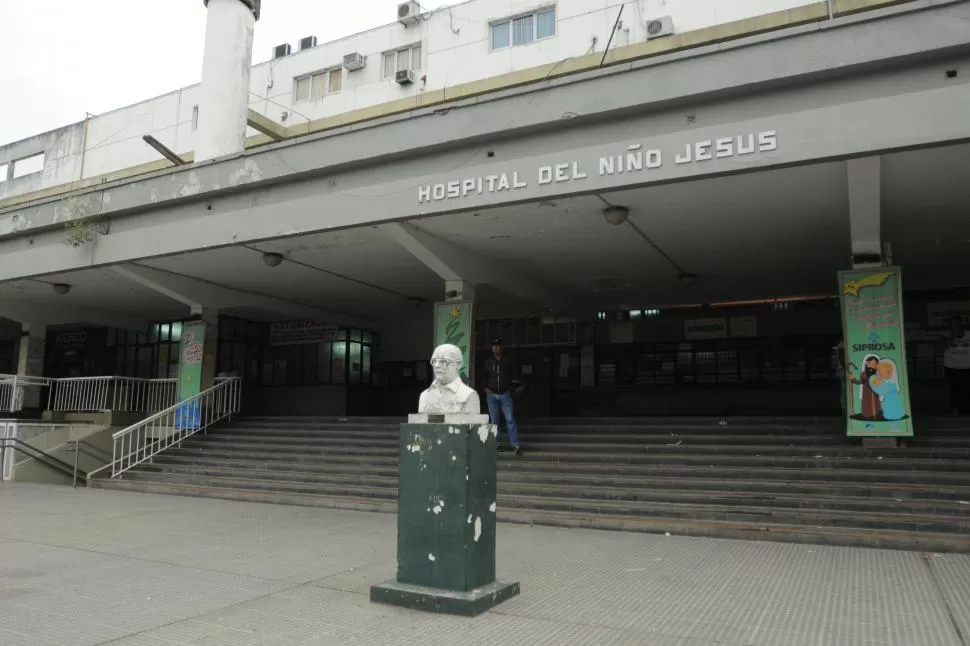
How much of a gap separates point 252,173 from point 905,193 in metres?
9.28

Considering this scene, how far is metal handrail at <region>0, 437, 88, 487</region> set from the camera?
12.9 m

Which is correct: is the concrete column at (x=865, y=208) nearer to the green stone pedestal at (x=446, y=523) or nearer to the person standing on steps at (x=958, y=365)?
the person standing on steps at (x=958, y=365)

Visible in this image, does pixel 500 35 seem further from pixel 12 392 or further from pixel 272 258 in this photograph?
pixel 12 392

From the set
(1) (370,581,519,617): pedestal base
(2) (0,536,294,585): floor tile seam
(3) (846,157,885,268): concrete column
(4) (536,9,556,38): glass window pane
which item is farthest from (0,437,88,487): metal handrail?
(4) (536,9,556,38): glass window pane

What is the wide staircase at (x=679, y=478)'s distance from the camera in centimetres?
688

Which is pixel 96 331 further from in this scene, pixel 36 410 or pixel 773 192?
pixel 773 192

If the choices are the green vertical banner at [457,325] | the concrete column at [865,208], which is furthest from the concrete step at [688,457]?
the concrete column at [865,208]

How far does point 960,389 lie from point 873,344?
10.00 ft

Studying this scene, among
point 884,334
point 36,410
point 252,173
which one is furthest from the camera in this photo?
point 36,410

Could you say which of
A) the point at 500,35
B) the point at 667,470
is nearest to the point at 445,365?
the point at 667,470

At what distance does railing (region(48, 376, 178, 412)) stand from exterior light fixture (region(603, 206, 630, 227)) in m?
10.9

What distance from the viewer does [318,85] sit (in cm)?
2209

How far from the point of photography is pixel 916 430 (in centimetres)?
884

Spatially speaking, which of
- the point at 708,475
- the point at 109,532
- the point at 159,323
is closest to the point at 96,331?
the point at 159,323
